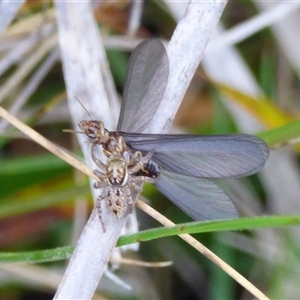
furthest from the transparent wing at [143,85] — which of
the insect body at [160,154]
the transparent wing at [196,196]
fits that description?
the transparent wing at [196,196]

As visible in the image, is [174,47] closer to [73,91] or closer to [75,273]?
[73,91]

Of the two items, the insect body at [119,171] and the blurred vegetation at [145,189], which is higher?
the blurred vegetation at [145,189]

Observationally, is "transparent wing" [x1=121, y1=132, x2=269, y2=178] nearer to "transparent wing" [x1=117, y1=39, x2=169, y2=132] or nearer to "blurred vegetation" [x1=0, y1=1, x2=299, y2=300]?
"transparent wing" [x1=117, y1=39, x2=169, y2=132]

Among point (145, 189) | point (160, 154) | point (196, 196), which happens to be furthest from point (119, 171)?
point (145, 189)

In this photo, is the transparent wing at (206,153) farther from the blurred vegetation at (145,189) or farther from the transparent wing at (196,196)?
the blurred vegetation at (145,189)

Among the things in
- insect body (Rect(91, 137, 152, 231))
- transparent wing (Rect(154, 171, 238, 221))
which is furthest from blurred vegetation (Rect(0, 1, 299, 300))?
→ transparent wing (Rect(154, 171, 238, 221))

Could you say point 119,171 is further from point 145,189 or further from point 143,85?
point 145,189
